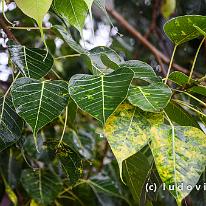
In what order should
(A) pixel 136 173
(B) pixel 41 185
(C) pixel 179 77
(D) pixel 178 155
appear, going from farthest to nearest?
(B) pixel 41 185
(A) pixel 136 173
(C) pixel 179 77
(D) pixel 178 155

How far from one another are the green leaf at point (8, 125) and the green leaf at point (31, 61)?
6 cm

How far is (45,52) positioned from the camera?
29.4 inches

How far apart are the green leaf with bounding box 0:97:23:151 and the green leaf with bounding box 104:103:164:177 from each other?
18 centimetres

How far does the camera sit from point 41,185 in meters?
1.09

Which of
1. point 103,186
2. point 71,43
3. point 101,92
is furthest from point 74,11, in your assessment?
point 103,186

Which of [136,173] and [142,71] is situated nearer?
[142,71]

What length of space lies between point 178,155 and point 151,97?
0.27 feet

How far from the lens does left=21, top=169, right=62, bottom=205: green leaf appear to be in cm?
106

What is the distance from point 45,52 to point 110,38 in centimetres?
116

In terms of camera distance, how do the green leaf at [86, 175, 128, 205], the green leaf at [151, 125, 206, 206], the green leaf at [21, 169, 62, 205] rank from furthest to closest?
the green leaf at [86, 175, 128, 205] < the green leaf at [21, 169, 62, 205] < the green leaf at [151, 125, 206, 206]

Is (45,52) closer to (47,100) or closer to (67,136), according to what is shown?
(47,100)

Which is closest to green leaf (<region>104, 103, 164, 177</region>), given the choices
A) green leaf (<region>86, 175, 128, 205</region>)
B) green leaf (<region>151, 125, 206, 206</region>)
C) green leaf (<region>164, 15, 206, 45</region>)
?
green leaf (<region>151, 125, 206, 206</region>)

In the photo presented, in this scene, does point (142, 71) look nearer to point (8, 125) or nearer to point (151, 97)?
point (151, 97)

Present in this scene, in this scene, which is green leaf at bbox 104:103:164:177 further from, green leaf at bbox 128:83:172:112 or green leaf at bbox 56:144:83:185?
green leaf at bbox 56:144:83:185
